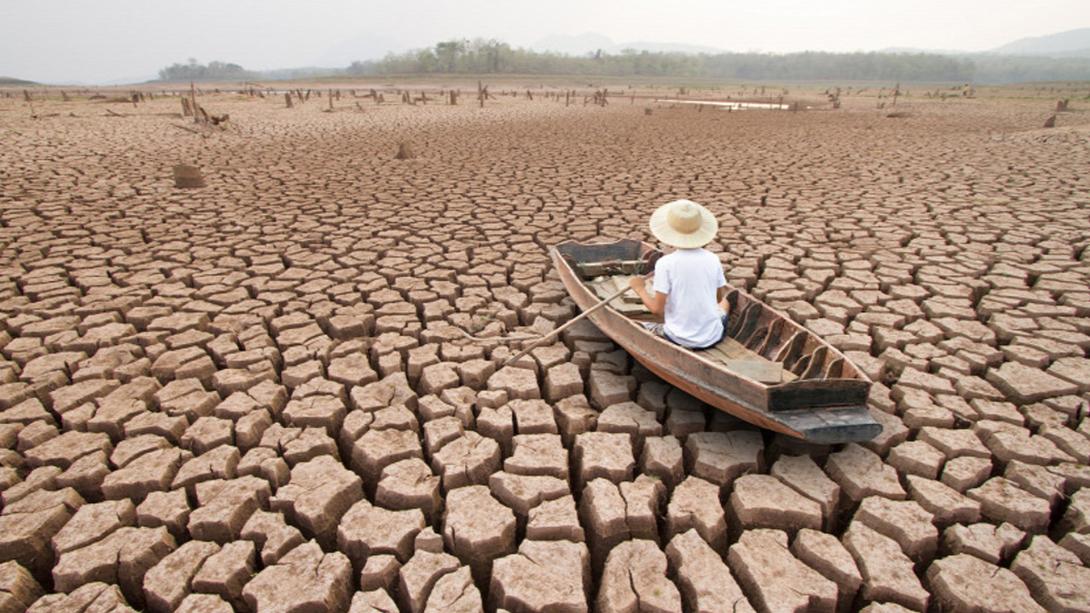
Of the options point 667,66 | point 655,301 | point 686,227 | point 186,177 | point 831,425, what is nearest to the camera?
point 831,425

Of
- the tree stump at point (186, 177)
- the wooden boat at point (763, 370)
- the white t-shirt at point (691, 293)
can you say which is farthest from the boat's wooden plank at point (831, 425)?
the tree stump at point (186, 177)

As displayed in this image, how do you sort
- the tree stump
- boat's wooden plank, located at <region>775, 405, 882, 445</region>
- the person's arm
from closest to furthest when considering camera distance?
boat's wooden plank, located at <region>775, 405, 882, 445</region> → the person's arm → the tree stump

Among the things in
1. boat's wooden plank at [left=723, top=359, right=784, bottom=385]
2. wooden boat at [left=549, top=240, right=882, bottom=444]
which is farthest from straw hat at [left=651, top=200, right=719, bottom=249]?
boat's wooden plank at [left=723, top=359, right=784, bottom=385]

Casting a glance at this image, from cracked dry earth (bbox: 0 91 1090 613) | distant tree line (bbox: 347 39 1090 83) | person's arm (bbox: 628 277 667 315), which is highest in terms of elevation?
distant tree line (bbox: 347 39 1090 83)

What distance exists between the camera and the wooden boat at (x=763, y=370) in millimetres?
2322

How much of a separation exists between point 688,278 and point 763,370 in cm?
62

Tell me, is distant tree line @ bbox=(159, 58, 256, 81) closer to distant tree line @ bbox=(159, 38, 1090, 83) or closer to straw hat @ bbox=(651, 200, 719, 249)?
distant tree line @ bbox=(159, 38, 1090, 83)

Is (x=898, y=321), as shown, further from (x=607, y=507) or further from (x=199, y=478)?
(x=199, y=478)

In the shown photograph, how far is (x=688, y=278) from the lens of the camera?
2.99m

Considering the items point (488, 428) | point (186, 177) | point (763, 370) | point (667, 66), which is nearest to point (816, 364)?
point (763, 370)

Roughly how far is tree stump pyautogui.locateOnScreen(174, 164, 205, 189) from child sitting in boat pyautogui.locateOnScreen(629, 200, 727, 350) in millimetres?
7014

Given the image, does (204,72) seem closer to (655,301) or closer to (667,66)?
(667,66)

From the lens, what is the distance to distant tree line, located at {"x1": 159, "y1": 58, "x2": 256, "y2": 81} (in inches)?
4385

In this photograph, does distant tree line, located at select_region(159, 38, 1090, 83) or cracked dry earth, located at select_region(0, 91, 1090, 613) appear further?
distant tree line, located at select_region(159, 38, 1090, 83)
